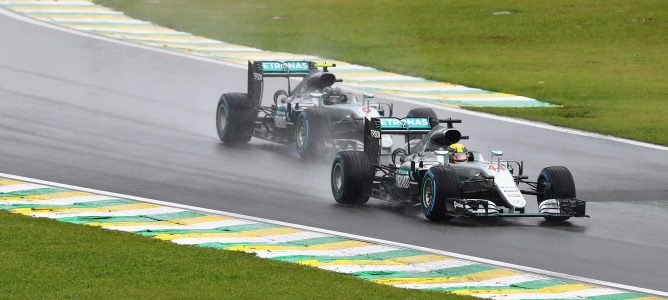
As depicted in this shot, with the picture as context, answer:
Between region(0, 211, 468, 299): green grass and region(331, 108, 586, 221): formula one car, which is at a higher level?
region(331, 108, 586, 221): formula one car

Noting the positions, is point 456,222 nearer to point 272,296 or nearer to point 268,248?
point 268,248

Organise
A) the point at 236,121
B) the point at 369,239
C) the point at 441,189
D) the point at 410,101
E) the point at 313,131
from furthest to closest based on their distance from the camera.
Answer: the point at 410,101 → the point at 236,121 → the point at 313,131 → the point at 441,189 → the point at 369,239

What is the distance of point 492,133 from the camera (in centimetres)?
3094

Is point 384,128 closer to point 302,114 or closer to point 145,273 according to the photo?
point 302,114

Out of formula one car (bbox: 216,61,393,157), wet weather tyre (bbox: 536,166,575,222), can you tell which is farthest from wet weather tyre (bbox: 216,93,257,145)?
wet weather tyre (bbox: 536,166,575,222)

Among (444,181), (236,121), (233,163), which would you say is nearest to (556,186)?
(444,181)

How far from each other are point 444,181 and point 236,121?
881cm

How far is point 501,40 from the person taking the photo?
45.4 m

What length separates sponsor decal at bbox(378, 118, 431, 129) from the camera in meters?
23.8

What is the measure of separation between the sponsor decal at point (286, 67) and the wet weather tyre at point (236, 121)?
0.91 meters

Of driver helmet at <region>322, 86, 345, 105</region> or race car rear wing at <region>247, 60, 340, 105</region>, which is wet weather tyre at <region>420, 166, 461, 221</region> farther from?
race car rear wing at <region>247, 60, 340, 105</region>

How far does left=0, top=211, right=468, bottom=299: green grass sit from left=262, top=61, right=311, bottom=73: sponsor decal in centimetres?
1114

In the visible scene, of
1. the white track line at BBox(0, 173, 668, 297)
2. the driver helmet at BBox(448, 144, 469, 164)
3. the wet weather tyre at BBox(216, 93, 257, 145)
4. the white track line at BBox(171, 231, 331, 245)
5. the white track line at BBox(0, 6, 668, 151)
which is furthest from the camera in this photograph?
the white track line at BBox(0, 6, 668, 151)

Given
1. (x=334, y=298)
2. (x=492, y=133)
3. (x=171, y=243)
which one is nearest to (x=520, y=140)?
(x=492, y=133)
